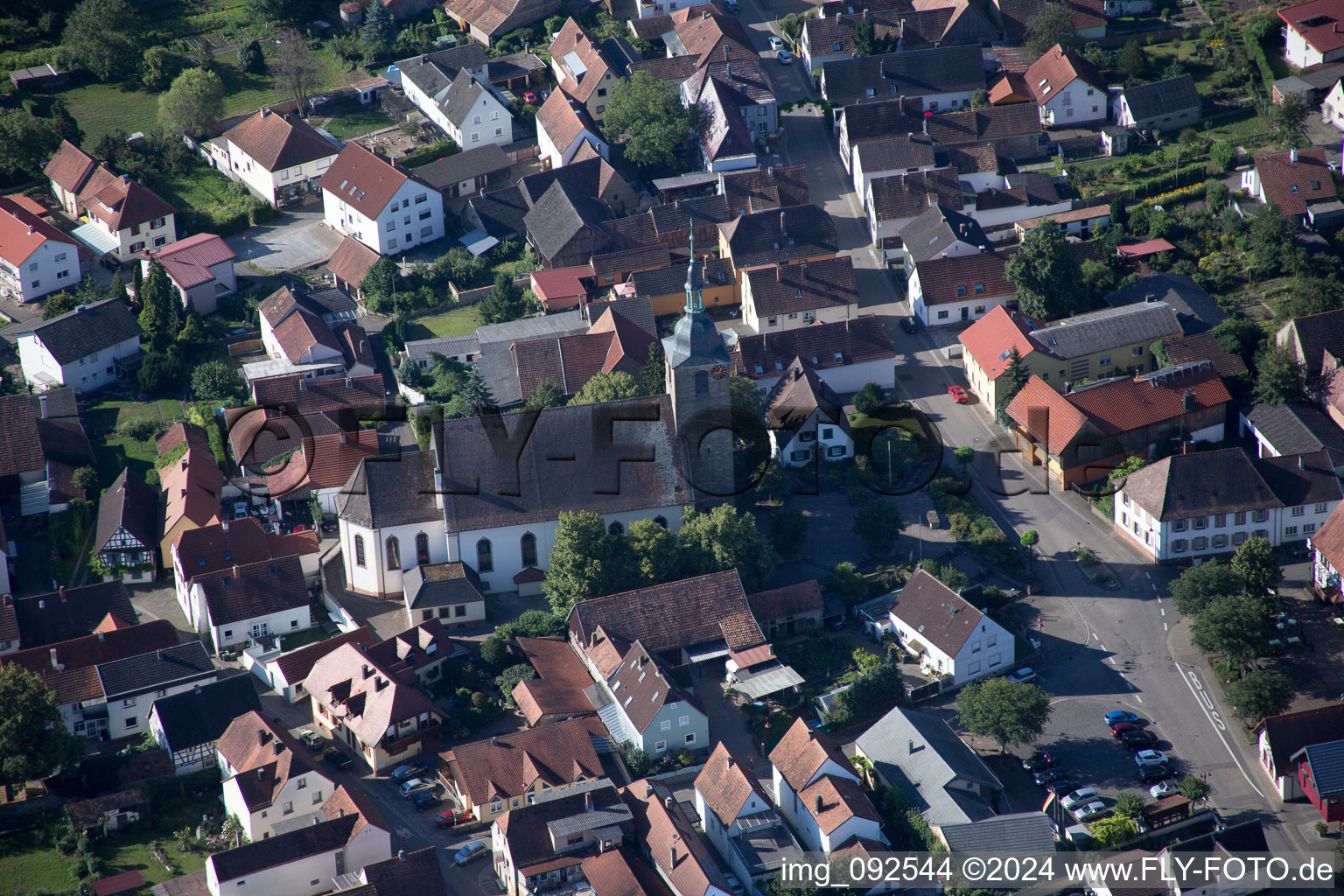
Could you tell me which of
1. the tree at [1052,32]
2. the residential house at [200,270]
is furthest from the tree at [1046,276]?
the residential house at [200,270]

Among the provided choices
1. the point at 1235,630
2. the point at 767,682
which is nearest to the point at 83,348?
the point at 767,682

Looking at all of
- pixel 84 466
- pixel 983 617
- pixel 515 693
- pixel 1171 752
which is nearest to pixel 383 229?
pixel 84 466

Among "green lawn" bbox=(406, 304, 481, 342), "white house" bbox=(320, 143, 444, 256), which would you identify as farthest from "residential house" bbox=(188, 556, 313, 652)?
"white house" bbox=(320, 143, 444, 256)

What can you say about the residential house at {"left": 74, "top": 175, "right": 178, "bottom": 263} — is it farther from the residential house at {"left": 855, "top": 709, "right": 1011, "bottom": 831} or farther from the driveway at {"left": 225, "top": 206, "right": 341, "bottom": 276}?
the residential house at {"left": 855, "top": 709, "right": 1011, "bottom": 831}

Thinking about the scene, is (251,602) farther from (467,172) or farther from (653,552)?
(467,172)

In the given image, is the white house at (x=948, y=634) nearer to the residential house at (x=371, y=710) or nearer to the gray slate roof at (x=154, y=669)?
the residential house at (x=371, y=710)

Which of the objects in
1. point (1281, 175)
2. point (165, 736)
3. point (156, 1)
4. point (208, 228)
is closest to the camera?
point (165, 736)

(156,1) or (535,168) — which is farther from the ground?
(156,1)

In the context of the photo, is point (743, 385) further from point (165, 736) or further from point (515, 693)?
point (165, 736)
